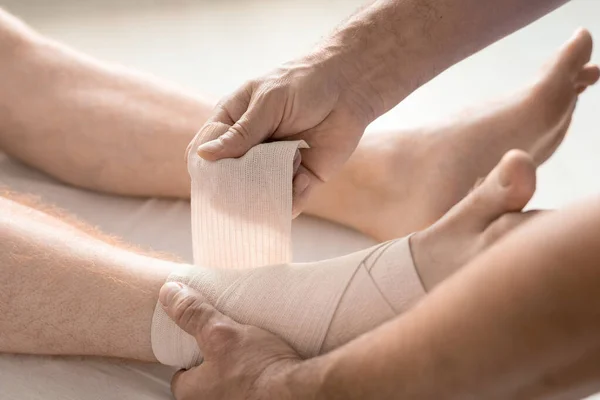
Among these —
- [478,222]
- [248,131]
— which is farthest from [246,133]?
[478,222]

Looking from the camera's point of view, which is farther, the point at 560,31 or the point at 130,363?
the point at 560,31

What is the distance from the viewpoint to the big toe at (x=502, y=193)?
793 mm

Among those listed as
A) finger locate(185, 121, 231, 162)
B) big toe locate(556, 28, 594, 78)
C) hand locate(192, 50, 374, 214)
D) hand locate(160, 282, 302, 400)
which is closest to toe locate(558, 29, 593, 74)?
big toe locate(556, 28, 594, 78)

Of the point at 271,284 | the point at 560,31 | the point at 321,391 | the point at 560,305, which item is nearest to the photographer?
the point at 560,305

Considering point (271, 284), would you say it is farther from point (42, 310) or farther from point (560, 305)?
point (560, 305)

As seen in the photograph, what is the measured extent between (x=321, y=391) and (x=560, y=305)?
10.9 inches

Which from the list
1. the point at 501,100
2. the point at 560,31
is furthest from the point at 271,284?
the point at 560,31

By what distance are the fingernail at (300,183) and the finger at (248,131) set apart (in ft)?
0.26

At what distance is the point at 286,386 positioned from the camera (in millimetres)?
834

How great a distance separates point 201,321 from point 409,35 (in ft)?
1.89

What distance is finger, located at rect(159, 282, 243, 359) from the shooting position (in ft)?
3.04

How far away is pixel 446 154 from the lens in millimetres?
1280

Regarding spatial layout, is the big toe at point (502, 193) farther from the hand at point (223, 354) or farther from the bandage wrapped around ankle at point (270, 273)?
the hand at point (223, 354)

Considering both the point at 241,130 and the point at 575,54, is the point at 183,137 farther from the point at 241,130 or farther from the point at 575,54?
the point at 575,54
